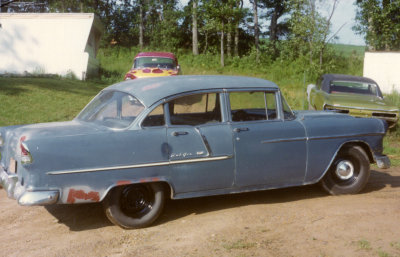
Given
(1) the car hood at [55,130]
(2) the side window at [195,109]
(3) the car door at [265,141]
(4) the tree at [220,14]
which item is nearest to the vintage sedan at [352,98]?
(3) the car door at [265,141]

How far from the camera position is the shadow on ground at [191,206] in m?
5.38

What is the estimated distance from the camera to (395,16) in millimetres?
26547

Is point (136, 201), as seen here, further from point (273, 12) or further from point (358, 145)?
point (273, 12)

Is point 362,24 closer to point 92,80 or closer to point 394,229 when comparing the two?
point 92,80

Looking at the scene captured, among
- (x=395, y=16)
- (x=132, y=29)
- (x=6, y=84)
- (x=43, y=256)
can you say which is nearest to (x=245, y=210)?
(x=43, y=256)

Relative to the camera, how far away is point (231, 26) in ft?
90.6

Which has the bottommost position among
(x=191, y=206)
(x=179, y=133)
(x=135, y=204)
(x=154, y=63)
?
(x=191, y=206)

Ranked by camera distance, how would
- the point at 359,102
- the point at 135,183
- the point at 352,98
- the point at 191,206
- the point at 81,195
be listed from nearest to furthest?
1. the point at 81,195
2. the point at 135,183
3. the point at 191,206
4. the point at 359,102
5. the point at 352,98

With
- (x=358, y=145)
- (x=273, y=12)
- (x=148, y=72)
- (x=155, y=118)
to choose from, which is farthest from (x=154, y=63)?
(x=273, y=12)

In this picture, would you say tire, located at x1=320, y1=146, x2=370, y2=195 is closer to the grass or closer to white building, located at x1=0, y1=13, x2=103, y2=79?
the grass

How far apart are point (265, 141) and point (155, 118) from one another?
1345 mm

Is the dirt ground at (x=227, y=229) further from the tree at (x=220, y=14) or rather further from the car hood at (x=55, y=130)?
the tree at (x=220, y=14)

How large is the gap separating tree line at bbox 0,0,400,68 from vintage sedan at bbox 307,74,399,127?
10729 millimetres

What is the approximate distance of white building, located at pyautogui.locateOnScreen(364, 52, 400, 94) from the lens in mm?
20031
